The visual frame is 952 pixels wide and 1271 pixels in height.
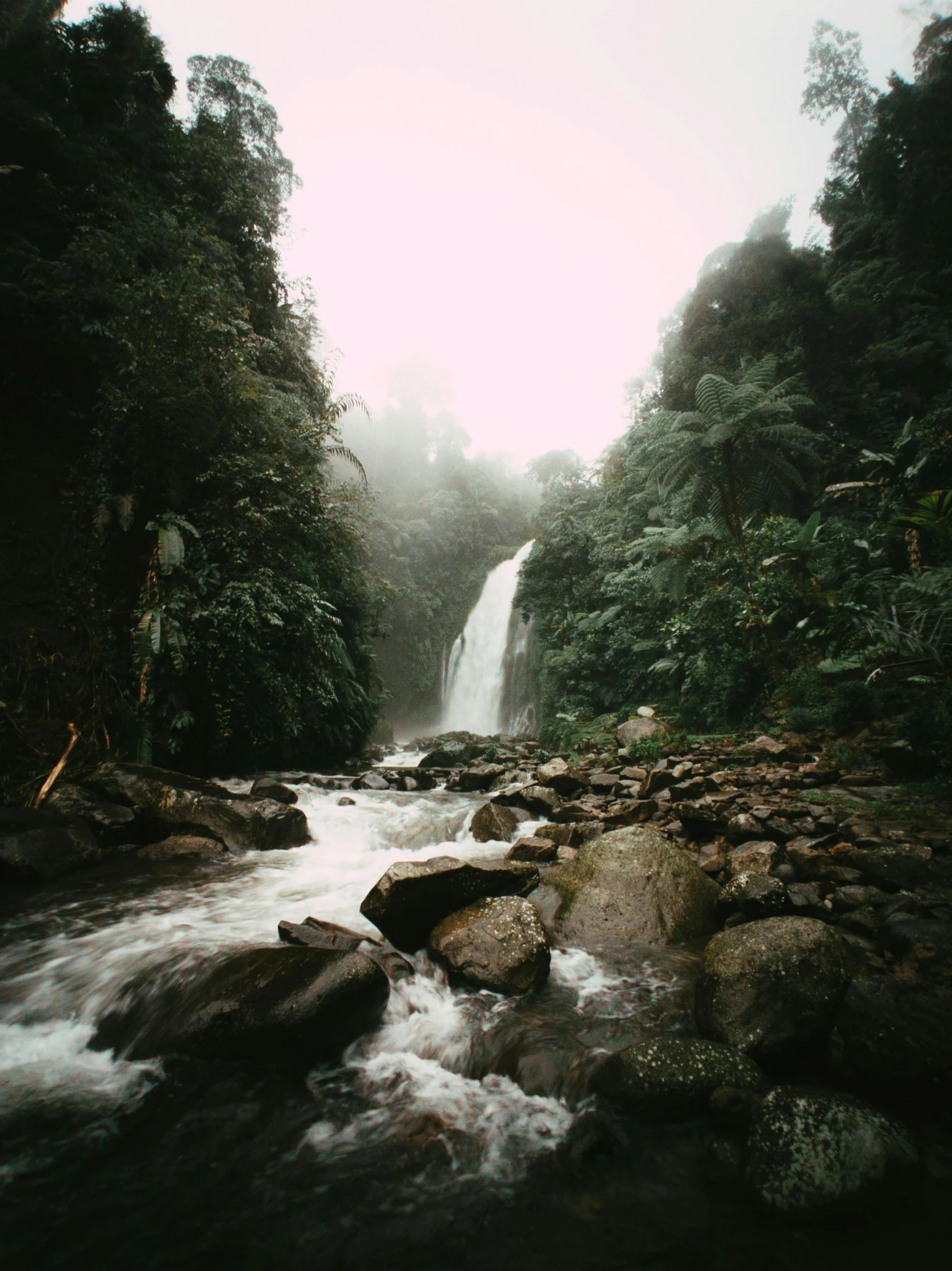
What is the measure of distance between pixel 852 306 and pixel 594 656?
13984 millimetres

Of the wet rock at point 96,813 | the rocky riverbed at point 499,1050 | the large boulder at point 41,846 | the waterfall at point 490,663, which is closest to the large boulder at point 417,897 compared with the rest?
the rocky riverbed at point 499,1050

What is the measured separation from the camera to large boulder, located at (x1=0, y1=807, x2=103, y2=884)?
13.8 ft

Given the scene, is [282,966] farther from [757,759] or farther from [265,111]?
[265,111]

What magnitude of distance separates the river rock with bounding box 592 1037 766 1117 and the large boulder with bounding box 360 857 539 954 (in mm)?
1408

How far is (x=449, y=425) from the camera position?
4069 cm

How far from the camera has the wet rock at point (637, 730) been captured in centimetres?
1012

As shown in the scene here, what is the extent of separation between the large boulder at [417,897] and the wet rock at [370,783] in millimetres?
5401

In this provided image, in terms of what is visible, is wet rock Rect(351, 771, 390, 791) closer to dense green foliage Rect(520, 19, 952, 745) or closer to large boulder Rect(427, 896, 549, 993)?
dense green foliage Rect(520, 19, 952, 745)

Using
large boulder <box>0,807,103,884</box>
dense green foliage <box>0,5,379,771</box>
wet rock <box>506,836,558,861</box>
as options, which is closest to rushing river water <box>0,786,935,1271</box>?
large boulder <box>0,807,103,884</box>

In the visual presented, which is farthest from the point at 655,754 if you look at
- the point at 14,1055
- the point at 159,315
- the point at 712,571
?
the point at 159,315

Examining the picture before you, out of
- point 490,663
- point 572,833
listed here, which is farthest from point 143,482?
point 490,663

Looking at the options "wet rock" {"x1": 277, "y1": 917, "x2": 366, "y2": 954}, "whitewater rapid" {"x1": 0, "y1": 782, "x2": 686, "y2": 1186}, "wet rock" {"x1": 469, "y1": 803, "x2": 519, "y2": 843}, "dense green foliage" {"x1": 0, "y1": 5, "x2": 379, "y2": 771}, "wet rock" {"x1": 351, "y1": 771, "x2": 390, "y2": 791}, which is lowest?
"wet rock" {"x1": 351, "y1": 771, "x2": 390, "y2": 791}

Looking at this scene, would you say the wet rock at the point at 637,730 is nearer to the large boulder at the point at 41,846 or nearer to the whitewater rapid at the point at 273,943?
the whitewater rapid at the point at 273,943

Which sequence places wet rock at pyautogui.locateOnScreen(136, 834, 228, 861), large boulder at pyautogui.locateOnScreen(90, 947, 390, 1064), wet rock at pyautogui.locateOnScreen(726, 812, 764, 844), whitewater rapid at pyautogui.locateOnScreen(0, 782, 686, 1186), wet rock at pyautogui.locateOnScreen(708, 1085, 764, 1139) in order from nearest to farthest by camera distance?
wet rock at pyautogui.locateOnScreen(708, 1085, 764, 1139) < whitewater rapid at pyautogui.locateOnScreen(0, 782, 686, 1186) < large boulder at pyautogui.locateOnScreen(90, 947, 390, 1064) < wet rock at pyautogui.locateOnScreen(726, 812, 764, 844) < wet rock at pyautogui.locateOnScreen(136, 834, 228, 861)
